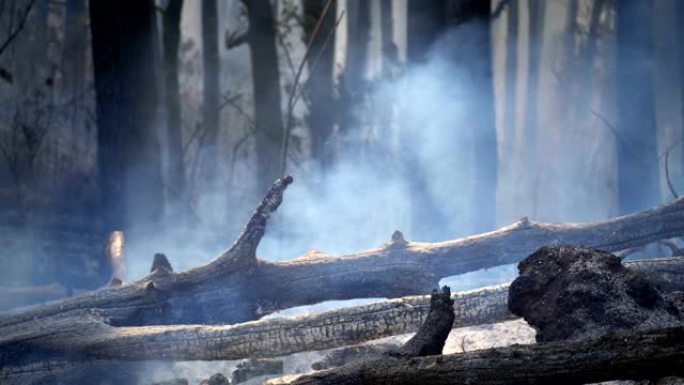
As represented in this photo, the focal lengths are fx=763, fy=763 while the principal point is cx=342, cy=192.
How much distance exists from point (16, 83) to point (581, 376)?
6.31 meters

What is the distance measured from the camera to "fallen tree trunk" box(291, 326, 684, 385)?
8.22ft

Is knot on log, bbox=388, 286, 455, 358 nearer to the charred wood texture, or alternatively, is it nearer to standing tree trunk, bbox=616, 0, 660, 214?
the charred wood texture

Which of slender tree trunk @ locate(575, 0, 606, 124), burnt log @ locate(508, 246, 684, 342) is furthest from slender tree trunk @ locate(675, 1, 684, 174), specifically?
burnt log @ locate(508, 246, 684, 342)

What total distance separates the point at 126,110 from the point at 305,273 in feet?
12.6

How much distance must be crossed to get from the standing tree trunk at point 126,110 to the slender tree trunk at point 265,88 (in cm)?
101

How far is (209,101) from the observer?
7.70 m

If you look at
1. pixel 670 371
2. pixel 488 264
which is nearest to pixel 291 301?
pixel 488 264

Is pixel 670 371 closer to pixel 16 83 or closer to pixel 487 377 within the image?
pixel 487 377

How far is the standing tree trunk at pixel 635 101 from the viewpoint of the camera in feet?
24.5

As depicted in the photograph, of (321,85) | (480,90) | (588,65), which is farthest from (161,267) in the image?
(588,65)

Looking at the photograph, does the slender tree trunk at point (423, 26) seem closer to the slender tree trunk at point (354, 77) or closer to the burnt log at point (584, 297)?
the slender tree trunk at point (354, 77)

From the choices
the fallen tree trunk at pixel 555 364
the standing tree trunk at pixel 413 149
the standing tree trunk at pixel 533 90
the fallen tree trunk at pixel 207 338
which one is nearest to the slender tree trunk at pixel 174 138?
the standing tree trunk at pixel 413 149

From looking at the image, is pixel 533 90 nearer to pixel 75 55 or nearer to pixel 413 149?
pixel 413 149

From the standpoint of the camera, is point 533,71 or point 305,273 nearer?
point 305,273
